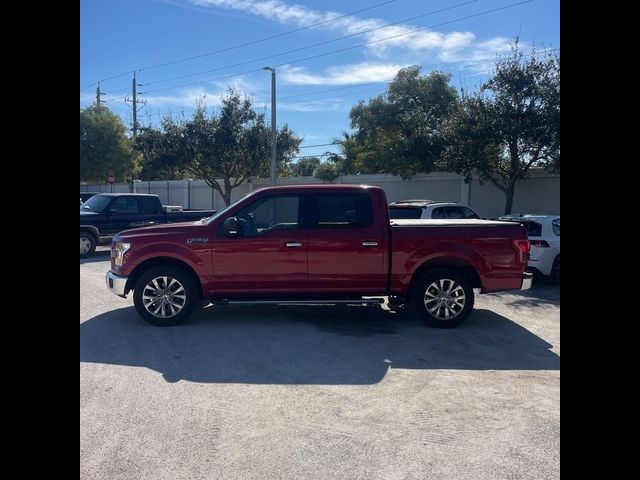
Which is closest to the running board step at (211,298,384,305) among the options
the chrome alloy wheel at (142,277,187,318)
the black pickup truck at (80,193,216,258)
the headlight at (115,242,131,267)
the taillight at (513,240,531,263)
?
the chrome alloy wheel at (142,277,187,318)

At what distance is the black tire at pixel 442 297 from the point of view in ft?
23.8

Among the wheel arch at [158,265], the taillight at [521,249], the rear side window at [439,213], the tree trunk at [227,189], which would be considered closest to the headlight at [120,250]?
the wheel arch at [158,265]

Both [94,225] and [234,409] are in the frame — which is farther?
[94,225]

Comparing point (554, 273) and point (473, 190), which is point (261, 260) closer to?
point (554, 273)

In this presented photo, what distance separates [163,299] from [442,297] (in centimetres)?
383

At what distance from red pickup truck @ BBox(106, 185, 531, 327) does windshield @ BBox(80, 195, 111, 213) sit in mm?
8606

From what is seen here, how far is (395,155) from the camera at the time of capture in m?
22.3

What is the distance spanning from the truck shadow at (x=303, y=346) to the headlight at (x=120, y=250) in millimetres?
886

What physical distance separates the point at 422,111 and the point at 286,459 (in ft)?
73.9

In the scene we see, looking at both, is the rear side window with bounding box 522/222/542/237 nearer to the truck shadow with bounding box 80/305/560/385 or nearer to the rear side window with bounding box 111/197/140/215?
the truck shadow with bounding box 80/305/560/385

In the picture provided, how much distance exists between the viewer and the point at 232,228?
712 cm
